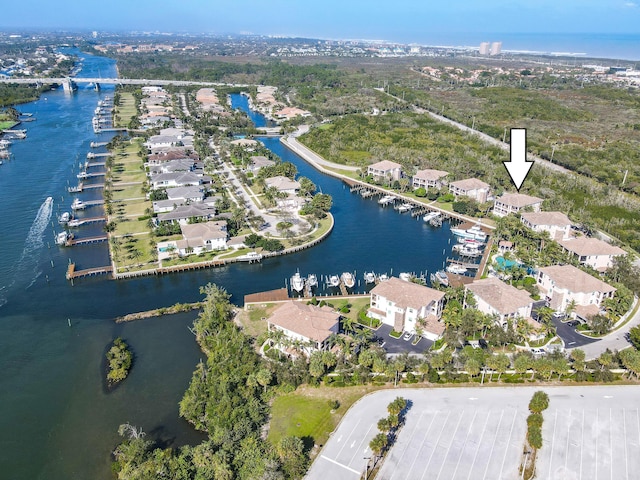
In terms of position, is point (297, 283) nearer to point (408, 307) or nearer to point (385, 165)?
point (408, 307)

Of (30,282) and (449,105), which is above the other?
(449,105)

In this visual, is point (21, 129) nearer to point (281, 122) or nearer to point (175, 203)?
point (281, 122)

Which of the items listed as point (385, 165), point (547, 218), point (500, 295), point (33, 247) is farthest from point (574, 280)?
point (33, 247)

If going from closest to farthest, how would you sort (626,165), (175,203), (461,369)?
(461,369) < (175,203) < (626,165)

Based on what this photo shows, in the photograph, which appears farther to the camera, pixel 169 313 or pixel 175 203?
pixel 175 203

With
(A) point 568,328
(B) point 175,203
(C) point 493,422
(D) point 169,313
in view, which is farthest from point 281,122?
(C) point 493,422

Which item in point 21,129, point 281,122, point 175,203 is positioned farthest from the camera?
point 281,122
